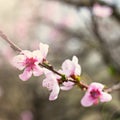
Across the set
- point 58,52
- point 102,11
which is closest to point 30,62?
point 102,11

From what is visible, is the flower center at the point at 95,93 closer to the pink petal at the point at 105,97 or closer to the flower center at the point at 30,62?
the pink petal at the point at 105,97

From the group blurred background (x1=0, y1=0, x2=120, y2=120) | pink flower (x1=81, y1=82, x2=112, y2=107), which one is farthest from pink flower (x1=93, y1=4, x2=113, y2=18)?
pink flower (x1=81, y1=82, x2=112, y2=107)

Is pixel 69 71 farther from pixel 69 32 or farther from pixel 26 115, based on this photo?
pixel 26 115

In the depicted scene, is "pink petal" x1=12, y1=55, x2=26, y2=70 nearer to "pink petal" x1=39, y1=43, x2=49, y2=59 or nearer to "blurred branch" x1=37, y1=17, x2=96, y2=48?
"pink petal" x1=39, y1=43, x2=49, y2=59

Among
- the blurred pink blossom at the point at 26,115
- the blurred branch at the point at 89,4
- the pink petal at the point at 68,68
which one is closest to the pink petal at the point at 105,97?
the pink petal at the point at 68,68

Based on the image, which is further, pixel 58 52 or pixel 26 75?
pixel 58 52

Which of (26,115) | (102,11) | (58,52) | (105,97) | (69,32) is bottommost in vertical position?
(105,97)

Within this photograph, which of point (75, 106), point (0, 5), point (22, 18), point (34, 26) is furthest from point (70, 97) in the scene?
point (0, 5)

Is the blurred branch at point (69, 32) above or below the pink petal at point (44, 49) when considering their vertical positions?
above
